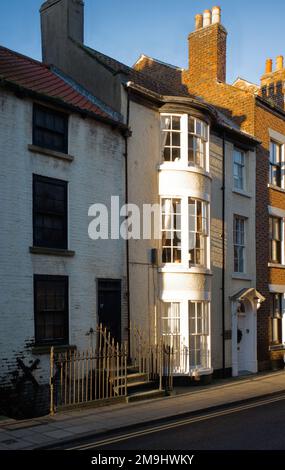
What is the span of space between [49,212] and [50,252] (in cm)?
103

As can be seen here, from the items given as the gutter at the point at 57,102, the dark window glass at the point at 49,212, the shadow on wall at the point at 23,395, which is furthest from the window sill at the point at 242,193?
the shadow on wall at the point at 23,395

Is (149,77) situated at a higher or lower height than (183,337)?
higher

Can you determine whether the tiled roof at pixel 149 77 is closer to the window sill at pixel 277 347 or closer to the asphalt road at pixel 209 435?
the asphalt road at pixel 209 435

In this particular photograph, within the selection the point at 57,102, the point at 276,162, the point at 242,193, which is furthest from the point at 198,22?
the point at 57,102

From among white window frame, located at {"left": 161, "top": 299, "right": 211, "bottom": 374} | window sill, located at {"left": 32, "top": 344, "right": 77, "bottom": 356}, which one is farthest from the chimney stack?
window sill, located at {"left": 32, "top": 344, "right": 77, "bottom": 356}

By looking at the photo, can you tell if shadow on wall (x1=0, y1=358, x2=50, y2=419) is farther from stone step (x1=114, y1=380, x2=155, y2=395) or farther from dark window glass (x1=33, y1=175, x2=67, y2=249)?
dark window glass (x1=33, y1=175, x2=67, y2=249)

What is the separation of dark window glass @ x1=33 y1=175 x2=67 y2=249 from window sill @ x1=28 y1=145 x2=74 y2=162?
23.4 inches

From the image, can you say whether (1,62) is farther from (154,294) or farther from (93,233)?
(154,294)

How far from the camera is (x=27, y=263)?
1279 cm

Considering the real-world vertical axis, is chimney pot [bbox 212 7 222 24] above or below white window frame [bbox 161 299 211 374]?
above

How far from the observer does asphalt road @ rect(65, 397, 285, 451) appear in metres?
9.09

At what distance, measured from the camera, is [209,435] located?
988 cm

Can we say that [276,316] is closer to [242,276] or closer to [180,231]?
[242,276]

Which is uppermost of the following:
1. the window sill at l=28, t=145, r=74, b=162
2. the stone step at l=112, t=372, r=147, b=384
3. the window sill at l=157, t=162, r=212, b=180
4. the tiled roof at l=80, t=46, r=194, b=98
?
the tiled roof at l=80, t=46, r=194, b=98
